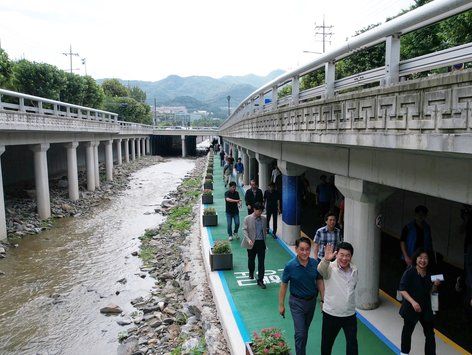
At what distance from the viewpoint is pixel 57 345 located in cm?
923

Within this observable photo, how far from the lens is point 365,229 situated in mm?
7051

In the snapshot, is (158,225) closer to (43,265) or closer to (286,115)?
(43,265)

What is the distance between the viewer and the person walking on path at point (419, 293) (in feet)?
16.6

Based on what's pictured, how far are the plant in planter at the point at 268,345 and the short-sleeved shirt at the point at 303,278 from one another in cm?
74

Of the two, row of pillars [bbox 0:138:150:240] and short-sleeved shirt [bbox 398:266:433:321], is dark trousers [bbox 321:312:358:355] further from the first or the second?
row of pillars [bbox 0:138:150:240]

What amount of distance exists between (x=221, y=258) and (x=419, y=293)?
5.64 m

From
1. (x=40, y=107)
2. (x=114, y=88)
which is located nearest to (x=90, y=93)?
(x=40, y=107)

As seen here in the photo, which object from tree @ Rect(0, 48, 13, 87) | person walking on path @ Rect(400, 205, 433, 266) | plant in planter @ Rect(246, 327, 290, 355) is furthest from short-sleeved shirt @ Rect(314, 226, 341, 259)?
tree @ Rect(0, 48, 13, 87)

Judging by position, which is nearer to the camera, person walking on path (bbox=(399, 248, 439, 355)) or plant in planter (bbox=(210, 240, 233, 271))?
person walking on path (bbox=(399, 248, 439, 355))

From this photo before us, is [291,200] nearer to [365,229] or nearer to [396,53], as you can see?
[365,229]

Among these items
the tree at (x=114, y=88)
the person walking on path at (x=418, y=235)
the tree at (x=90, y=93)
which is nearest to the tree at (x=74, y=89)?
the tree at (x=90, y=93)

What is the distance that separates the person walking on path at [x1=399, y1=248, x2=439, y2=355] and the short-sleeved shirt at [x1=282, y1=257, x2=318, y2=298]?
3.92 ft

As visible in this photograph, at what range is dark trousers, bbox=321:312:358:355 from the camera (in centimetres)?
485

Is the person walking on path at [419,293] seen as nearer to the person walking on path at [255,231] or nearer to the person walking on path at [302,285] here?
the person walking on path at [302,285]
